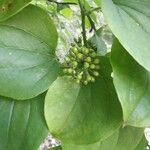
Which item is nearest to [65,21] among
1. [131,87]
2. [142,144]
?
[142,144]

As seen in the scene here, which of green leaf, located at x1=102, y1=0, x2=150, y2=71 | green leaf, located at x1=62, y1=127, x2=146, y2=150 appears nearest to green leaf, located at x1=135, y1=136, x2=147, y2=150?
green leaf, located at x1=62, y1=127, x2=146, y2=150

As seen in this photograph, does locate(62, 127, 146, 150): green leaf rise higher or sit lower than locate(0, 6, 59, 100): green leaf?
lower

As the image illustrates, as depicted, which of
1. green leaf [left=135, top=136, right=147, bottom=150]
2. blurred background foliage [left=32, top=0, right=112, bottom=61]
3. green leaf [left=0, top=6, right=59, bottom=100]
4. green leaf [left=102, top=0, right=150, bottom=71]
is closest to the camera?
green leaf [left=102, top=0, right=150, bottom=71]

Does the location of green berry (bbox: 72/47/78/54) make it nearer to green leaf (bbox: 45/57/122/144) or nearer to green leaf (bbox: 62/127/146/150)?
green leaf (bbox: 45/57/122/144)

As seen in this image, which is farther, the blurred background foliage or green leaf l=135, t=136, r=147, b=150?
the blurred background foliage

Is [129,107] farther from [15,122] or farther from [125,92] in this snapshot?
[15,122]

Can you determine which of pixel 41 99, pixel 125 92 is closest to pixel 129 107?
pixel 125 92

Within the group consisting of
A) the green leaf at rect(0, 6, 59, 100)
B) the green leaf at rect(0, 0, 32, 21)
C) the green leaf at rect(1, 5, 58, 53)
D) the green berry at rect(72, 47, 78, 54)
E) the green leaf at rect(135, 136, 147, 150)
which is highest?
the green leaf at rect(0, 0, 32, 21)

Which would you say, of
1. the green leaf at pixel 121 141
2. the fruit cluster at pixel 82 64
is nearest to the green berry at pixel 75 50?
the fruit cluster at pixel 82 64
